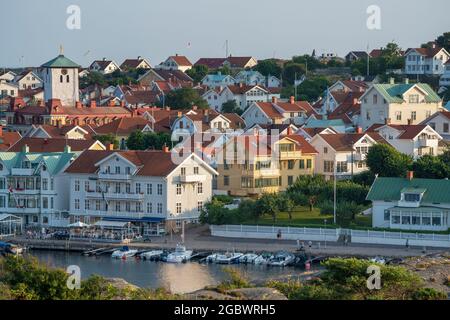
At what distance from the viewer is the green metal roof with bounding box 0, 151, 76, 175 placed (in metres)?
35.4

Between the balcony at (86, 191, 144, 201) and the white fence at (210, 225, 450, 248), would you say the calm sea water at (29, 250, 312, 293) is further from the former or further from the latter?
the balcony at (86, 191, 144, 201)

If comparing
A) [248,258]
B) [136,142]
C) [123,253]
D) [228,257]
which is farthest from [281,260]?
[136,142]

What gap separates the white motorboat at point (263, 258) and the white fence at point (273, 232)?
151 centimetres

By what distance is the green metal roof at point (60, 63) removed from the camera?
188ft

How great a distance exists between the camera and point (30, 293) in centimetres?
1950

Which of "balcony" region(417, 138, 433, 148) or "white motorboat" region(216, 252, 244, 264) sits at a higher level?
"balcony" region(417, 138, 433, 148)

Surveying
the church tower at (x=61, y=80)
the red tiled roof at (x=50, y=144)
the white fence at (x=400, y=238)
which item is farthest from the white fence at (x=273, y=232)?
the church tower at (x=61, y=80)

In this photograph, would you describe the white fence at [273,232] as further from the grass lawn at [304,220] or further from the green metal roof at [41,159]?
the green metal roof at [41,159]

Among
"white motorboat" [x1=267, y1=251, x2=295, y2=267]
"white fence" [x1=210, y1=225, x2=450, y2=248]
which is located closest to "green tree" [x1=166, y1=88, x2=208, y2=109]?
"white fence" [x1=210, y1=225, x2=450, y2=248]

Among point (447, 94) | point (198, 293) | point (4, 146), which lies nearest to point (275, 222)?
point (4, 146)

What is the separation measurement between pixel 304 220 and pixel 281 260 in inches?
125

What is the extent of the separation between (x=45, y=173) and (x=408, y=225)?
908cm

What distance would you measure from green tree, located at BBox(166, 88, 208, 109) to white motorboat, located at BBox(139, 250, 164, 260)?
90.5 feet

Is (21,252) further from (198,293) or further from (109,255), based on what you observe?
(198,293)
